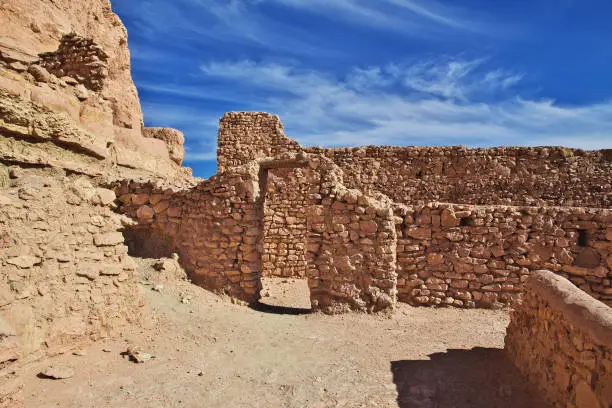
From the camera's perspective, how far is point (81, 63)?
7773mm


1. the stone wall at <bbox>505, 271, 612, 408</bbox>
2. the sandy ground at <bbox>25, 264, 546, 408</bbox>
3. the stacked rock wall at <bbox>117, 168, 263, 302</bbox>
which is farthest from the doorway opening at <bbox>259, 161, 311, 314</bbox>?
the stone wall at <bbox>505, 271, 612, 408</bbox>

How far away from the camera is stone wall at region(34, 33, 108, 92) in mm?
7703

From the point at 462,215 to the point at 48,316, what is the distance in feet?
21.1

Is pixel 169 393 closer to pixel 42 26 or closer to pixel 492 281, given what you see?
pixel 492 281

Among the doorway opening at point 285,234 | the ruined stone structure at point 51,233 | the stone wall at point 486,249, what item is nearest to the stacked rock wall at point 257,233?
the stone wall at point 486,249

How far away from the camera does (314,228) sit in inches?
280

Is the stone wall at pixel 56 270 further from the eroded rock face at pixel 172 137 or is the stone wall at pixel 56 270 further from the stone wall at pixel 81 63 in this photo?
the eroded rock face at pixel 172 137

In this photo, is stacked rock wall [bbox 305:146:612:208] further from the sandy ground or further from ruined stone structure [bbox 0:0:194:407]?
ruined stone structure [bbox 0:0:194:407]

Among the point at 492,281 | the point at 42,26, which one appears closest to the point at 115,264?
the point at 492,281

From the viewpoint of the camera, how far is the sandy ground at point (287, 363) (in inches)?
147

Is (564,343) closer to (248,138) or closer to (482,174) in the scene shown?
(482,174)

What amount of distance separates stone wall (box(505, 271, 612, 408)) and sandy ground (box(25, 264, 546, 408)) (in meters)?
0.30

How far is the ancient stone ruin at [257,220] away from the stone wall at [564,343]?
2 centimetres

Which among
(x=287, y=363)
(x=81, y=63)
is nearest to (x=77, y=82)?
(x=81, y=63)
